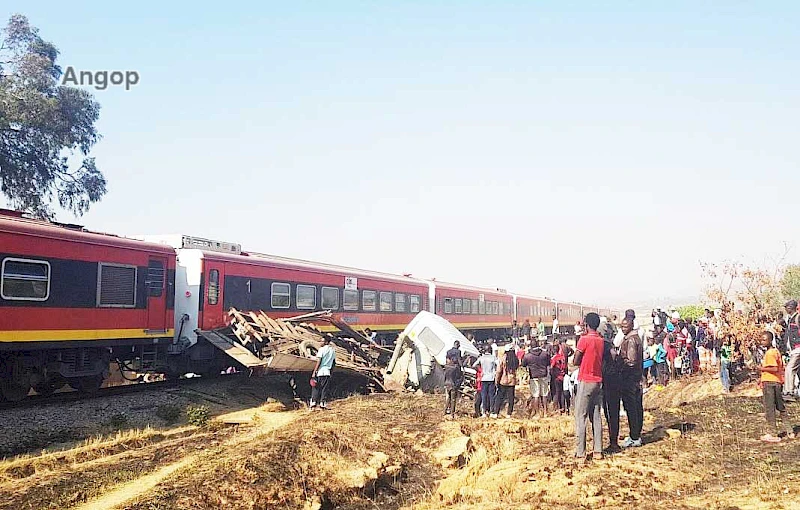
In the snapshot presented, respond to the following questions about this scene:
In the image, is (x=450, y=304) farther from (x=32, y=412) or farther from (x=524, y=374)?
(x=32, y=412)

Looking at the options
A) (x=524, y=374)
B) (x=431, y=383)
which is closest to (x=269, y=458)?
(x=431, y=383)

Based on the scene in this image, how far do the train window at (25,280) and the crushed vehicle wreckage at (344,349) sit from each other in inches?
161

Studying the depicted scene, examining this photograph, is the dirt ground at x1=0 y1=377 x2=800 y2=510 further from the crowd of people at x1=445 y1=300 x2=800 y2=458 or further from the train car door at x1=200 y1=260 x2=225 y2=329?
the train car door at x1=200 y1=260 x2=225 y2=329

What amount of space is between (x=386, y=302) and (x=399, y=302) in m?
1.17

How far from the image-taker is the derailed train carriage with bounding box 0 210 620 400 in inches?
479

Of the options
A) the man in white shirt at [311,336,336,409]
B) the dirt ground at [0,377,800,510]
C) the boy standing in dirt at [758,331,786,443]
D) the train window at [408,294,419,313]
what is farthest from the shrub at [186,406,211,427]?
the train window at [408,294,419,313]

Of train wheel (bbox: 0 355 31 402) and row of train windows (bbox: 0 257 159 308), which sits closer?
row of train windows (bbox: 0 257 159 308)

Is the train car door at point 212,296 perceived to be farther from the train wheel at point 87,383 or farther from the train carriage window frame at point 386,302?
the train carriage window frame at point 386,302

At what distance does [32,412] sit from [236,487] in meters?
5.64

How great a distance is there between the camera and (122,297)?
14203 millimetres

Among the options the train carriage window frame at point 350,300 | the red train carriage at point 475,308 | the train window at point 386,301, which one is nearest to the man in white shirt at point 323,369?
the train carriage window frame at point 350,300

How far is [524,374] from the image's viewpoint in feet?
76.8

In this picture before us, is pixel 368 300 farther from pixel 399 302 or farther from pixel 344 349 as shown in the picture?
pixel 344 349

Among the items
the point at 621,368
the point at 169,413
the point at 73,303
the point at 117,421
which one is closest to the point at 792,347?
the point at 621,368
